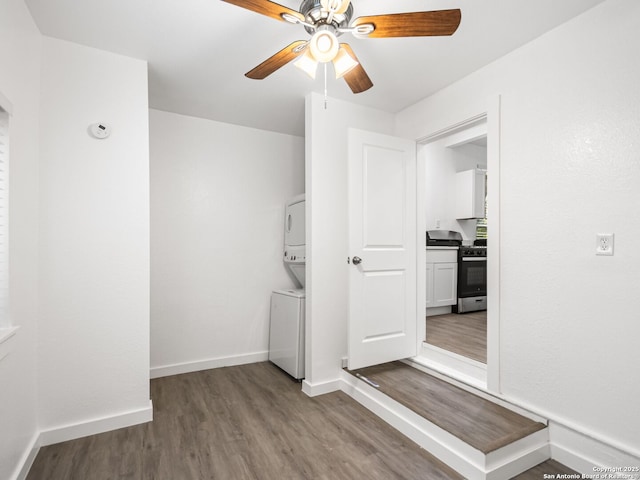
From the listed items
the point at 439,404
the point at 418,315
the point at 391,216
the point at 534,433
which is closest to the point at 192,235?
the point at 391,216

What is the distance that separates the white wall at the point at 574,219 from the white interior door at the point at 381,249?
87cm

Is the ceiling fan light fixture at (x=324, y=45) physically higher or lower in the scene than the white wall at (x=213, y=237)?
higher

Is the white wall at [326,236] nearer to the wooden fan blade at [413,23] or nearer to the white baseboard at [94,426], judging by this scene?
the white baseboard at [94,426]

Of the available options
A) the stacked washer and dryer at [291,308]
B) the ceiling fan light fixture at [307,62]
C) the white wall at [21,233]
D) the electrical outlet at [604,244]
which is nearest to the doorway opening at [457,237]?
the stacked washer and dryer at [291,308]

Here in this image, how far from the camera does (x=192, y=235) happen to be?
3.25 metres

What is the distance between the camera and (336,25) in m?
1.55

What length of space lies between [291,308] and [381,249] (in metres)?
0.98

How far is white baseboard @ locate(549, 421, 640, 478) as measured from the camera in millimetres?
1616

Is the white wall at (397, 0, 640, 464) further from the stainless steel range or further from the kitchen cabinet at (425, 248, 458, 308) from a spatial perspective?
the stainless steel range

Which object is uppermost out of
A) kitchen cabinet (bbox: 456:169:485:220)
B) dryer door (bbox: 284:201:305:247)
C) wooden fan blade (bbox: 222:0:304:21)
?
wooden fan blade (bbox: 222:0:304:21)

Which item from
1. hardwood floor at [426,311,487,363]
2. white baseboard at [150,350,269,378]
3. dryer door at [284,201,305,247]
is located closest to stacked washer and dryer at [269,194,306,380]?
dryer door at [284,201,305,247]

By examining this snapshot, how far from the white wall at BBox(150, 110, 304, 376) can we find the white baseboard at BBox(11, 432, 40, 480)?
3.70ft

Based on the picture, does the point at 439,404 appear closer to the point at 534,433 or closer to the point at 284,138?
the point at 534,433

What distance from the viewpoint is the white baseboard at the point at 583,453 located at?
162 cm
